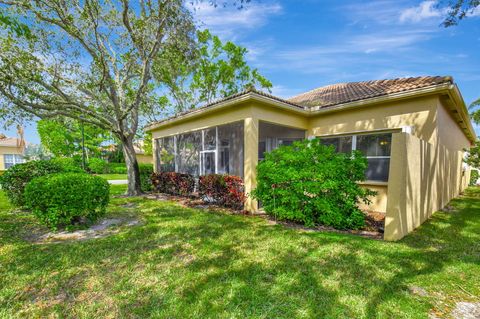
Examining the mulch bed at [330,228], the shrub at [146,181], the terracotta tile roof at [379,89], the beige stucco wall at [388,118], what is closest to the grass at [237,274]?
the mulch bed at [330,228]

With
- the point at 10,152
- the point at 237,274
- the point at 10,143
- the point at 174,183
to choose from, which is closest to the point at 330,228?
the point at 237,274

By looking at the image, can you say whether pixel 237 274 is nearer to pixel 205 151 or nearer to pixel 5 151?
pixel 205 151

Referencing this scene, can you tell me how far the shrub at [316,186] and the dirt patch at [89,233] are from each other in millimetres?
3897

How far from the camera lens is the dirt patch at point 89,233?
4.53m

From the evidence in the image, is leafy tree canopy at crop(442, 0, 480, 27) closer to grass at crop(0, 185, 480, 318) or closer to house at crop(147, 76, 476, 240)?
house at crop(147, 76, 476, 240)

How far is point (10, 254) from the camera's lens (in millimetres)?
3799

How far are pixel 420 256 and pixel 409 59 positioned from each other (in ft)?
26.4

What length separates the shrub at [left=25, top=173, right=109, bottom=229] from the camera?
14.8 ft

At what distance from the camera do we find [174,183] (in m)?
9.95

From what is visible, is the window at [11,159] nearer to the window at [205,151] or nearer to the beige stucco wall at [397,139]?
the window at [205,151]

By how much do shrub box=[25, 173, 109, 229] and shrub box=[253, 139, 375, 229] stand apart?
434cm

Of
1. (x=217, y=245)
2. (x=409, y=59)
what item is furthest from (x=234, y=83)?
(x=217, y=245)

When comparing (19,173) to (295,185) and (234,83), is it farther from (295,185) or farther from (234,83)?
(234,83)

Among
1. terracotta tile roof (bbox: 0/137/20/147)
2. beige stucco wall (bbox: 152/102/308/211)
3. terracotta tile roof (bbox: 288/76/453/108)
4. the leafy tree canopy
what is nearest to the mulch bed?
beige stucco wall (bbox: 152/102/308/211)
